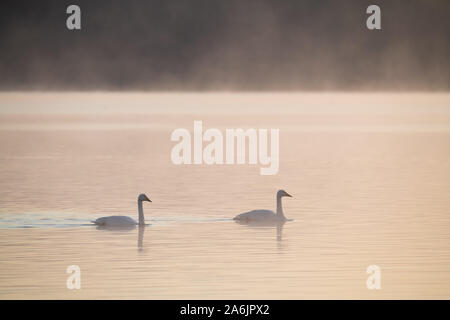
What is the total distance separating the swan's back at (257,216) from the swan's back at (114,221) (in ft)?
8.45

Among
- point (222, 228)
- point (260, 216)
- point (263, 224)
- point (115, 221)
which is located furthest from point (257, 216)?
point (115, 221)

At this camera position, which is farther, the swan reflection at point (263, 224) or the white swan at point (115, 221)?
the swan reflection at point (263, 224)

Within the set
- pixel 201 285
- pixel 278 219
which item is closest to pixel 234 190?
pixel 278 219

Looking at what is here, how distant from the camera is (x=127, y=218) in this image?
2719cm

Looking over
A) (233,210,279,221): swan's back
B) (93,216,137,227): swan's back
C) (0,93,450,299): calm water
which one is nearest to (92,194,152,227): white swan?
(93,216,137,227): swan's back

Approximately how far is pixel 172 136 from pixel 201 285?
4665cm

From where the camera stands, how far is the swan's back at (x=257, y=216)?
2814 centimetres

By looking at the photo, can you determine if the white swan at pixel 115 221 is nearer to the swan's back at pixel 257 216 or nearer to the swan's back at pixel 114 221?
the swan's back at pixel 114 221

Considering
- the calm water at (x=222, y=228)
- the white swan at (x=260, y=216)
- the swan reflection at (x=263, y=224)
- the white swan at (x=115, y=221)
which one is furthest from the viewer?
the white swan at (x=260, y=216)

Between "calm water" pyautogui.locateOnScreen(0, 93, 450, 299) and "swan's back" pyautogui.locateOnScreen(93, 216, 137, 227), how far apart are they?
29cm

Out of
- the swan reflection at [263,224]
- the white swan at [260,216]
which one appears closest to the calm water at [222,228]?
the swan reflection at [263,224]

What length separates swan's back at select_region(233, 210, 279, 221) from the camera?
2814 centimetres
